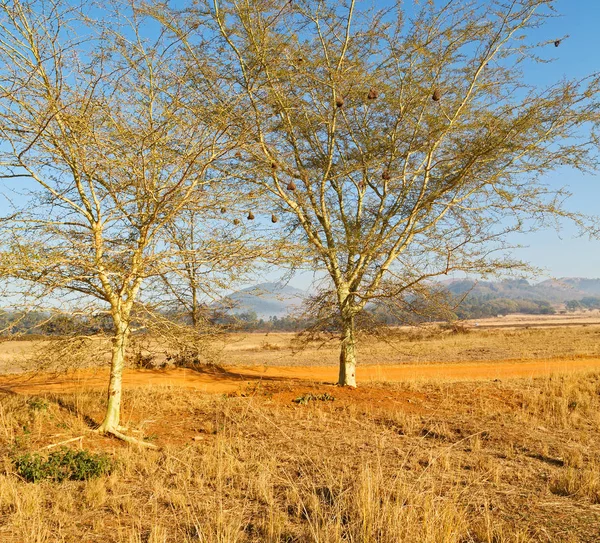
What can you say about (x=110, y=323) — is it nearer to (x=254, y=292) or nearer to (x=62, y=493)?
(x=254, y=292)

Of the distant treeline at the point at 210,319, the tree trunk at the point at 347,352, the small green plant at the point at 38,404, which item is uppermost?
the distant treeline at the point at 210,319

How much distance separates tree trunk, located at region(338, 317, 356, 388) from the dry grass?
1187 mm

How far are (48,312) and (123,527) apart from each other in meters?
3.52

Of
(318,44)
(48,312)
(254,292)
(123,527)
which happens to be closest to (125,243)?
(48,312)

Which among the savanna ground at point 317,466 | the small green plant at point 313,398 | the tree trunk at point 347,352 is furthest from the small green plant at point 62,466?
the tree trunk at point 347,352

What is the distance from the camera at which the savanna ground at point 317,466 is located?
418cm

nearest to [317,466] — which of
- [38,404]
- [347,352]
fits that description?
[38,404]

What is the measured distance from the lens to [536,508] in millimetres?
4730

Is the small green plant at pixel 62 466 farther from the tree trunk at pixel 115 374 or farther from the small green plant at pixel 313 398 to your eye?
the small green plant at pixel 313 398

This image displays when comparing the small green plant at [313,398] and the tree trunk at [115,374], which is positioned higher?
the tree trunk at [115,374]

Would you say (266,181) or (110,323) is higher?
(266,181)

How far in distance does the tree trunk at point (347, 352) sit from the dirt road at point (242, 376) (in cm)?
270

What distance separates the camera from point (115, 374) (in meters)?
7.46

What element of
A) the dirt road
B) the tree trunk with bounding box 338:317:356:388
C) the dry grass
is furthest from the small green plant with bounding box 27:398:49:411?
the tree trunk with bounding box 338:317:356:388
